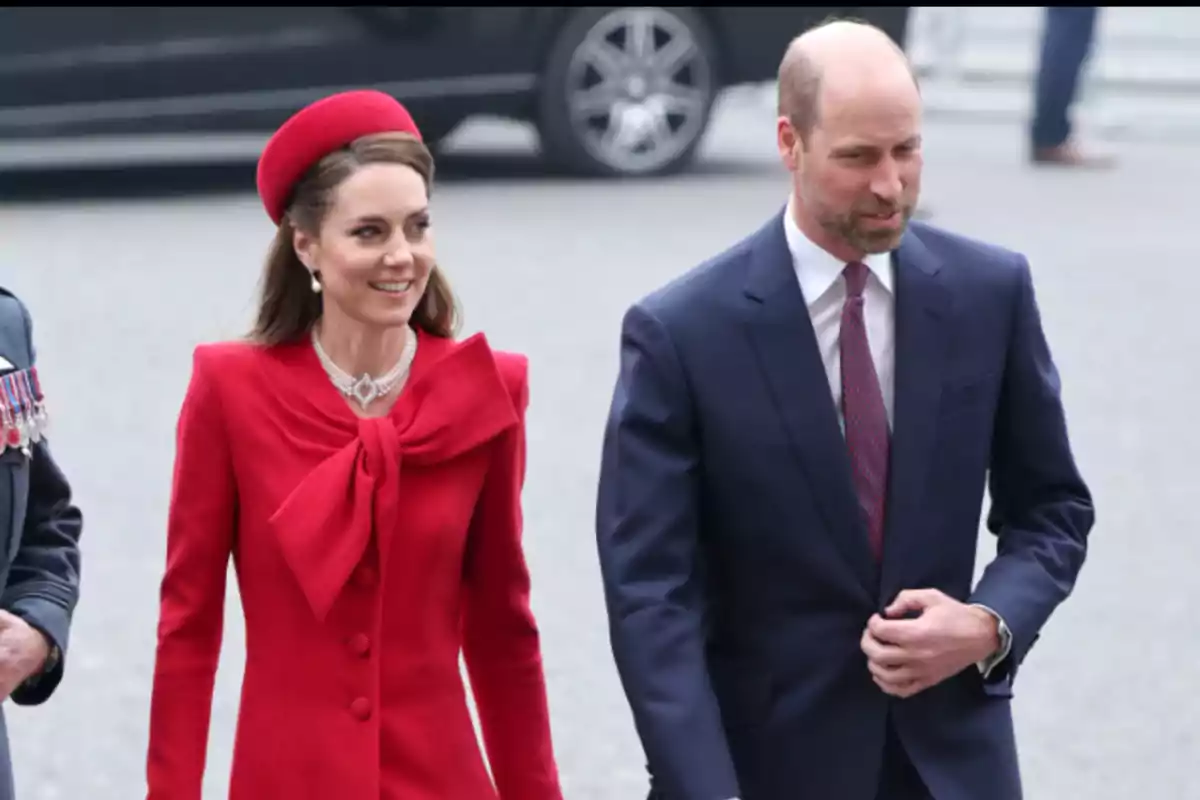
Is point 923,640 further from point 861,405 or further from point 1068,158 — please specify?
point 1068,158

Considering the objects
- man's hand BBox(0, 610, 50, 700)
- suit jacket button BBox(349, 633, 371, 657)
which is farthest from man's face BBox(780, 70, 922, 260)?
man's hand BBox(0, 610, 50, 700)

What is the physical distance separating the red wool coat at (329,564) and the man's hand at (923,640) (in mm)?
505

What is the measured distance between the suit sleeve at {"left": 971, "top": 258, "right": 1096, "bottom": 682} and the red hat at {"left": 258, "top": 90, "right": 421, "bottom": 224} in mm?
845

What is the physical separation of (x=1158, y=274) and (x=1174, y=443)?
105 inches

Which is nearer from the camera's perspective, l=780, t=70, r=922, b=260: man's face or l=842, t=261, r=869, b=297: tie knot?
l=780, t=70, r=922, b=260: man's face

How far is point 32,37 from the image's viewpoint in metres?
11.3

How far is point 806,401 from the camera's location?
3.14 meters

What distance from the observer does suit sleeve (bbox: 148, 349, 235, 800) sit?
10.6 ft

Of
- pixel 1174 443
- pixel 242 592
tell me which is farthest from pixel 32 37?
pixel 242 592

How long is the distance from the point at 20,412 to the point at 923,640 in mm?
1179

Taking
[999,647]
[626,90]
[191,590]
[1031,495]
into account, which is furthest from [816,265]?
[626,90]

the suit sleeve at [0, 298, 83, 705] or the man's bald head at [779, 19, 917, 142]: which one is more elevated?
the man's bald head at [779, 19, 917, 142]

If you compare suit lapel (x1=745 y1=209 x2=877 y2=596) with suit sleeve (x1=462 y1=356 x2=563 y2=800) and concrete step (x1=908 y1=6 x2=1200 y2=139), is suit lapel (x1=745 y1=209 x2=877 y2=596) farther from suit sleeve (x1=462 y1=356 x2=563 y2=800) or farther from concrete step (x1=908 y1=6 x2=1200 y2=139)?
concrete step (x1=908 y1=6 x2=1200 y2=139)

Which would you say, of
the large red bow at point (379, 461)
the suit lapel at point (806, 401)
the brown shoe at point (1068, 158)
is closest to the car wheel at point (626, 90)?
the brown shoe at point (1068, 158)
